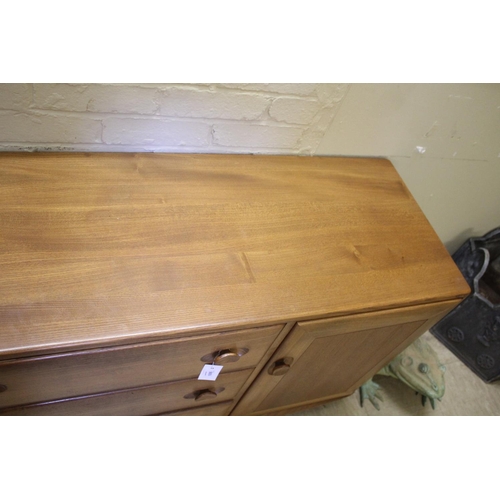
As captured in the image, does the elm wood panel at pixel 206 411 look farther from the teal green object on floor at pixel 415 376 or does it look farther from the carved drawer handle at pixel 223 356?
the teal green object on floor at pixel 415 376

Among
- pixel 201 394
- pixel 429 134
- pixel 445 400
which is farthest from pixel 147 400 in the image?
pixel 445 400

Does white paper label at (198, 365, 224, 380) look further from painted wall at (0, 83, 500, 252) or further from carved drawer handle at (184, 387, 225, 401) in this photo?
painted wall at (0, 83, 500, 252)

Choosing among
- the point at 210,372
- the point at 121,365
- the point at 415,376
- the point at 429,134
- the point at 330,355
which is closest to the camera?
the point at 121,365

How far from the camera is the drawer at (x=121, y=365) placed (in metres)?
0.62

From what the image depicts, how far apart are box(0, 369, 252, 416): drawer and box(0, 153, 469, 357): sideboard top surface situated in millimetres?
215

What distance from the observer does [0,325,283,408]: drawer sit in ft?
2.02

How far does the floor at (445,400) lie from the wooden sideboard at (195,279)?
0.45m

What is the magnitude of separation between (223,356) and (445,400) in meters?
1.15

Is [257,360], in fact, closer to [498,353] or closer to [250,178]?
[250,178]

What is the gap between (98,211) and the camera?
76 centimetres

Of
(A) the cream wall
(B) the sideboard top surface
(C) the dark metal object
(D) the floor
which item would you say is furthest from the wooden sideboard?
(C) the dark metal object

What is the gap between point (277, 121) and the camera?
951 mm

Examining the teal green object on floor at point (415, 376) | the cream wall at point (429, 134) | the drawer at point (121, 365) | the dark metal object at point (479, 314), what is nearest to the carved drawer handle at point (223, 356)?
the drawer at point (121, 365)

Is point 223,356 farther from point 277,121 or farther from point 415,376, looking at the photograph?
point 415,376
